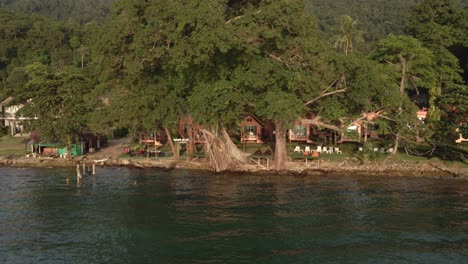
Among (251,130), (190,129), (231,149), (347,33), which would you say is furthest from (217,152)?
(347,33)

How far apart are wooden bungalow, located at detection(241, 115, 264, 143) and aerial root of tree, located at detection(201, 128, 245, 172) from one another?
13861mm

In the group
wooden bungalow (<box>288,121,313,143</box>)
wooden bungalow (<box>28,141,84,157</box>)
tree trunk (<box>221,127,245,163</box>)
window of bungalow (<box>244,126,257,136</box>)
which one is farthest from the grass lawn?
wooden bungalow (<box>288,121,313,143</box>)

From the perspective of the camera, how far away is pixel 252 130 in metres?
72.1

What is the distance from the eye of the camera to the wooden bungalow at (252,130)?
71.5 m

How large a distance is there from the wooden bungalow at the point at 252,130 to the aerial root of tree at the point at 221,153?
13861mm

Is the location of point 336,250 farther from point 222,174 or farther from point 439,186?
point 222,174

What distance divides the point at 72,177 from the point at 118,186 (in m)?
8.09

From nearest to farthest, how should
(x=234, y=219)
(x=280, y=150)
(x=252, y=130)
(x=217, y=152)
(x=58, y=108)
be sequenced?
1. (x=234, y=219)
2. (x=280, y=150)
3. (x=217, y=152)
4. (x=58, y=108)
5. (x=252, y=130)

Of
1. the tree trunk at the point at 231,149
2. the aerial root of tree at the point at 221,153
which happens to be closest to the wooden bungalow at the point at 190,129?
the aerial root of tree at the point at 221,153

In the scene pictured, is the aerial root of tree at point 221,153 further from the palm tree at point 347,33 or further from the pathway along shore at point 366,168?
the palm tree at point 347,33

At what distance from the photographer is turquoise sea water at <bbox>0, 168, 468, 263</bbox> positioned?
3075 cm

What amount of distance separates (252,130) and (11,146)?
124 feet

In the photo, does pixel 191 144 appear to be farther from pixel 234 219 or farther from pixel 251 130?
pixel 234 219

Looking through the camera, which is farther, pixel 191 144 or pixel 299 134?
pixel 299 134
